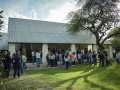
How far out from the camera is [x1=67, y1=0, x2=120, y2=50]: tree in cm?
2214

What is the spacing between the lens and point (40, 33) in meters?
26.4

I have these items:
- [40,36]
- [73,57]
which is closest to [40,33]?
[40,36]

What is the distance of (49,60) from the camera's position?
21.1 m

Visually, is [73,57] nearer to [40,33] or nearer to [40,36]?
[40,36]

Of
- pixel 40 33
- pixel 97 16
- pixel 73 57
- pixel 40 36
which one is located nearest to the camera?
pixel 73 57

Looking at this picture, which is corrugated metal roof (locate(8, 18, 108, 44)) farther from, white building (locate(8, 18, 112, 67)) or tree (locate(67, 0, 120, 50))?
tree (locate(67, 0, 120, 50))

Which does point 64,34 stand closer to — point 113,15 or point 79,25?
point 79,25

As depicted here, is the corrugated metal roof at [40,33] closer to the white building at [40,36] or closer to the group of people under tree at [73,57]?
the white building at [40,36]

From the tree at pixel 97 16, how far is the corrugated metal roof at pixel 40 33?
3266mm

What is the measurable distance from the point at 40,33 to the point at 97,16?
7.84 m

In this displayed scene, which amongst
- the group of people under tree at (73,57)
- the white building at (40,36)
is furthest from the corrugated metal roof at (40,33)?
the group of people under tree at (73,57)

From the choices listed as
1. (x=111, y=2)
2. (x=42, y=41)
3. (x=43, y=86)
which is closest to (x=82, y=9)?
(x=111, y=2)

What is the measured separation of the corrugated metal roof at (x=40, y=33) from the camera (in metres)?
23.9

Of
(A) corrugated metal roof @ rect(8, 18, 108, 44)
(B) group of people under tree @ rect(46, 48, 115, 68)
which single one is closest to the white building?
(A) corrugated metal roof @ rect(8, 18, 108, 44)
